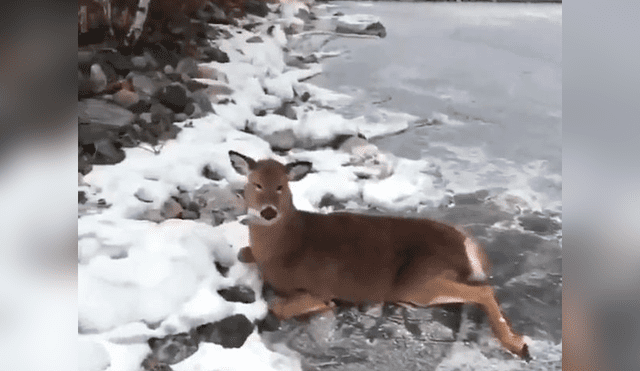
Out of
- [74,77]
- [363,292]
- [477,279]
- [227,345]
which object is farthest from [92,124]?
[477,279]

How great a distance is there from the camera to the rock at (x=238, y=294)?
0.96m

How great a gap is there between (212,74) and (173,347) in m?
0.55

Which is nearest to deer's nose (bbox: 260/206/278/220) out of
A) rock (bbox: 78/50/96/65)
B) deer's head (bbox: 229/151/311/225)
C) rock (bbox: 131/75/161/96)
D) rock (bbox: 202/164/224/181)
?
deer's head (bbox: 229/151/311/225)

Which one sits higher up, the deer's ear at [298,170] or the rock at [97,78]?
the rock at [97,78]

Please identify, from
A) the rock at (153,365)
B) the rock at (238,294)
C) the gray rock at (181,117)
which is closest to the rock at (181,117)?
A: the gray rock at (181,117)

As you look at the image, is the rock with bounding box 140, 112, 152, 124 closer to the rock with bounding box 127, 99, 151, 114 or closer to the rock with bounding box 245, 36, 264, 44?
the rock with bounding box 127, 99, 151, 114

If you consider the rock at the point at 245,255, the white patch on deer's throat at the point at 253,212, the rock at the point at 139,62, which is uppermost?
the rock at the point at 139,62

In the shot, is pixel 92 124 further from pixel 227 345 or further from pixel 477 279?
pixel 477 279

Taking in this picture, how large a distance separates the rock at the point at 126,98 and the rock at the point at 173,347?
472 millimetres

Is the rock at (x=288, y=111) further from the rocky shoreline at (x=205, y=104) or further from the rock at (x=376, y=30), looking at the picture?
the rock at (x=376, y=30)

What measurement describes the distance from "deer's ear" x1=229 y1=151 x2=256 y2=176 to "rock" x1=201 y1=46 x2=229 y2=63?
19 cm

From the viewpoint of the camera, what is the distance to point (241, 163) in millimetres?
957

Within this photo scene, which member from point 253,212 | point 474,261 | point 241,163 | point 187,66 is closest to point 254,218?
point 253,212

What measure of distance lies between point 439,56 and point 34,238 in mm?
798
